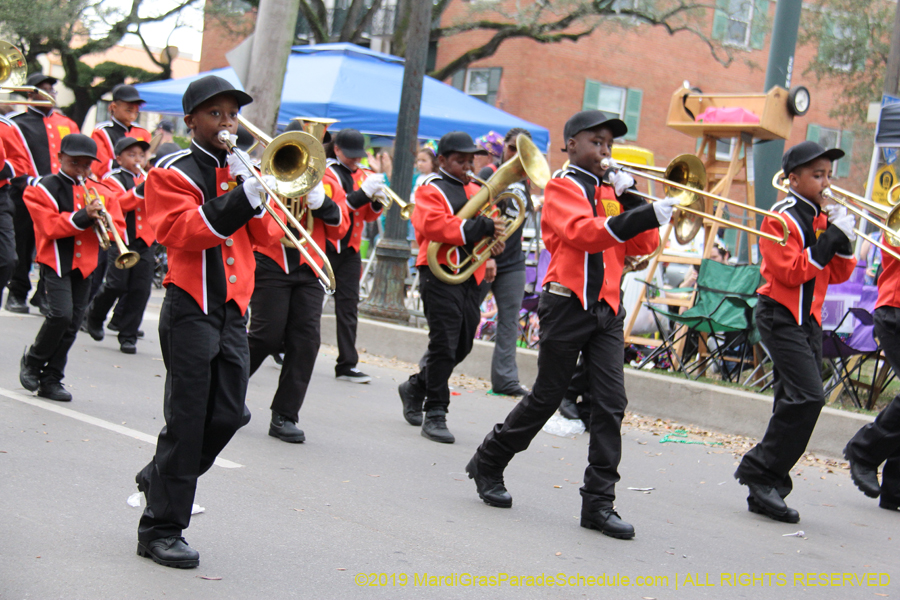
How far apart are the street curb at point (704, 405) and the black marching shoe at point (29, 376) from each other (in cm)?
420

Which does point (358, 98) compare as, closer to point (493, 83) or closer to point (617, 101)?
point (493, 83)

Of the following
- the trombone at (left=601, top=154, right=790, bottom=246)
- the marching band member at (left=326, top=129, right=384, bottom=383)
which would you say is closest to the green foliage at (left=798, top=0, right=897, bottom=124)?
the marching band member at (left=326, top=129, right=384, bottom=383)

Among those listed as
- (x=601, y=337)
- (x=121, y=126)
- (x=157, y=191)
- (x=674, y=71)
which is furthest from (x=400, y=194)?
(x=674, y=71)

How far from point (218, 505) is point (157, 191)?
1.54m

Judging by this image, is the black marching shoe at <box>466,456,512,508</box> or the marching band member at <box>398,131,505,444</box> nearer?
the black marching shoe at <box>466,456,512,508</box>

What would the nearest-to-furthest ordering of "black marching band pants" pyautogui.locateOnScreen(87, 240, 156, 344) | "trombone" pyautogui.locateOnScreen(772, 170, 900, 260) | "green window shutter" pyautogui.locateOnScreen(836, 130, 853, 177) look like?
"trombone" pyautogui.locateOnScreen(772, 170, 900, 260) < "black marching band pants" pyautogui.locateOnScreen(87, 240, 156, 344) < "green window shutter" pyautogui.locateOnScreen(836, 130, 853, 177)

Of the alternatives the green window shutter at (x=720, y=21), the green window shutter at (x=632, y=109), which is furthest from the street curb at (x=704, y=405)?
the green window shutter at (x=720, y=21)

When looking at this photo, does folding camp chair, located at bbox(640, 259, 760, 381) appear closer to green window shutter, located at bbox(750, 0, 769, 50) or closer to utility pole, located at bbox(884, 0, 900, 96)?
utility pole, located at bbox(884, 0, 900, 96)

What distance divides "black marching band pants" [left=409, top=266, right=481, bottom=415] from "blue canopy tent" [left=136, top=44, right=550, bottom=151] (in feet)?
25.6

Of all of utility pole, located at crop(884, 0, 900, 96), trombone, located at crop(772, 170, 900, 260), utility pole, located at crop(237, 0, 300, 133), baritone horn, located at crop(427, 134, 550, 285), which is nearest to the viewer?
trombone, located at crop(772, 170, 900, 260)

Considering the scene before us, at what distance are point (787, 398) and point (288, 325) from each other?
117 inches

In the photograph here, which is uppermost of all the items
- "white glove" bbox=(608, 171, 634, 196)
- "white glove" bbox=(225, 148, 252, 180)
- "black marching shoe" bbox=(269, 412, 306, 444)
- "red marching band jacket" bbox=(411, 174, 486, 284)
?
"white glove" bbox=(608, 171, 634, 196)

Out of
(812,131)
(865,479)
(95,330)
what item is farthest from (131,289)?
(812,131)

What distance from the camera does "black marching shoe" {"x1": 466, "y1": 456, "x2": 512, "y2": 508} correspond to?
5.16m
